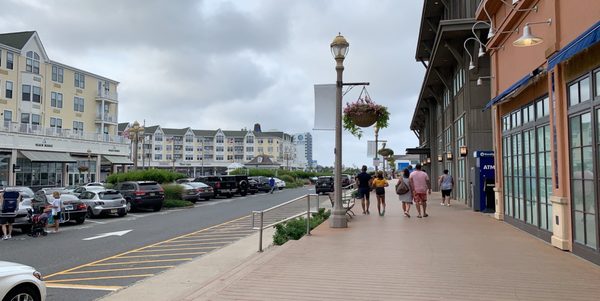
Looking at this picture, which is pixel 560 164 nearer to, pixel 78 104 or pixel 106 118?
pixel 78 104

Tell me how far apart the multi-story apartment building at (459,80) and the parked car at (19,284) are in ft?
39.9

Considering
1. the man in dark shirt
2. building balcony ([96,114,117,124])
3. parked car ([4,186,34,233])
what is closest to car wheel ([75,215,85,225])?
parked car ([4,186,34,233])

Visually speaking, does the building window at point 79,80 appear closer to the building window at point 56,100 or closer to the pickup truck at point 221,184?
the building window at point 56,100

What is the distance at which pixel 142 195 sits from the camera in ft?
76.7

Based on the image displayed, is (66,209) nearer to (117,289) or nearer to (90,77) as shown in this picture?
(117,289)

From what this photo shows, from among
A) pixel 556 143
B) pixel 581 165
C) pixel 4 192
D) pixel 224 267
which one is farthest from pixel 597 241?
pixel 4 192

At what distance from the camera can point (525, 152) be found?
1109 centimetres

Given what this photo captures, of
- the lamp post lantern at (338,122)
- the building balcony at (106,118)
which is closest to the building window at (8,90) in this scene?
the building balcony at (106,118)

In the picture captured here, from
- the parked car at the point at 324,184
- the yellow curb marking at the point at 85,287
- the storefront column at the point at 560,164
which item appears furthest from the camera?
the parked car at the point at 324,184

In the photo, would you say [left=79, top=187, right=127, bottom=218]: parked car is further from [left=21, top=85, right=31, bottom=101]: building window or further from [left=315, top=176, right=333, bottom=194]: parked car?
[left=21, top=85, right=31, bottom=101]: building window

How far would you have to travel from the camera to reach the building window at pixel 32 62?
4725 centimetres

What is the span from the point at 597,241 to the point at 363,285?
4.00 metres

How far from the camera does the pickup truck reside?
34.9 m

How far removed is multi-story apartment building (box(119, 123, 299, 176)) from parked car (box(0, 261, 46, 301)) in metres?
114
